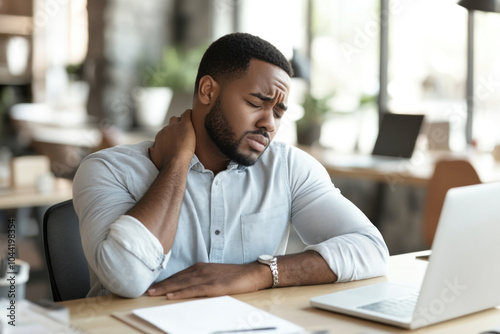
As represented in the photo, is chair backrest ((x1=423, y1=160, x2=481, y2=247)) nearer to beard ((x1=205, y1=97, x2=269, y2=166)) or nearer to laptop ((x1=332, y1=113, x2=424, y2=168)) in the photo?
laptop ((x1=332, y1=113, x2=424, y2=168))

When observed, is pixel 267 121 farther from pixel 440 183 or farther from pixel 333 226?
pixel 440 183

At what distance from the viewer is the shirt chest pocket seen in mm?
1783

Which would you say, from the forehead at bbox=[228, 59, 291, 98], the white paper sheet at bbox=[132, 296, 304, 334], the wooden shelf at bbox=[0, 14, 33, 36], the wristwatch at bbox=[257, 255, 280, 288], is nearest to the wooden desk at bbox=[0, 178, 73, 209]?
the forehead at bbox=[228, 59, 291, 98]

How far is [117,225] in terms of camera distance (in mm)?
1491

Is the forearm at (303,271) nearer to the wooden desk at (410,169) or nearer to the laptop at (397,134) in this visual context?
the laptop at (397,134)

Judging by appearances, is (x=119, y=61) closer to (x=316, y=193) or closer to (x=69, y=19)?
(x=69, y=19)

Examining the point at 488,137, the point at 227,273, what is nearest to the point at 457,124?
the point at 488,137

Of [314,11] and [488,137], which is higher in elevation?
[314,11]

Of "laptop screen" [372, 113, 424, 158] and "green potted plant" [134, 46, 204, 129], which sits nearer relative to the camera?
"laptop screen" [372, 113, 424, 158]

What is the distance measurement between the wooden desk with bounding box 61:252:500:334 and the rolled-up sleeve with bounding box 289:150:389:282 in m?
0.05

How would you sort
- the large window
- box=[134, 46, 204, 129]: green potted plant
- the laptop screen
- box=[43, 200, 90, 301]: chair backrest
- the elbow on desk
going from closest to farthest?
the elbow on desk < box=[43, 200, 90, 301]: chair backrest < the laptop screen < the large window < box=[134, 46, 204, 129]: green potted plant

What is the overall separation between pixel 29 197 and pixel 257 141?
1.92 meters

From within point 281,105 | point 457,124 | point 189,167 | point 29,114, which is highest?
point 281,105

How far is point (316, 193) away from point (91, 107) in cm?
514
